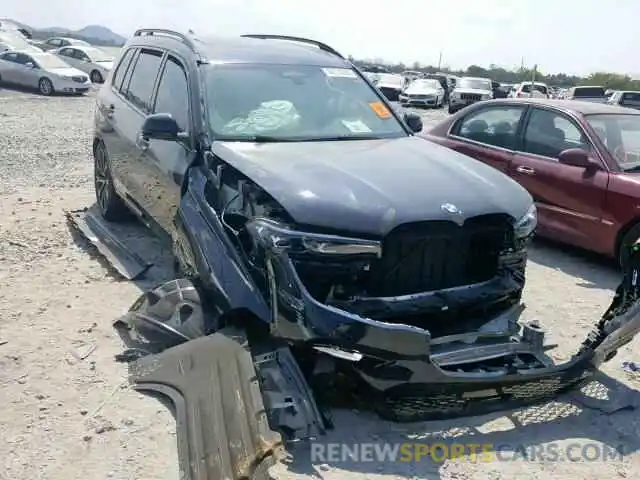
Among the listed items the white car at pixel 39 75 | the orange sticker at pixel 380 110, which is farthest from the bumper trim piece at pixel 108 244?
the white car at pixel 39 75

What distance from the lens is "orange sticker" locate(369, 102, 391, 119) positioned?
17.4 ft

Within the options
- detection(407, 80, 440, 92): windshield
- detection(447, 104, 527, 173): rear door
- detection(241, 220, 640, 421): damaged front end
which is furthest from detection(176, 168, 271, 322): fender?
detection(407, 80, 440, 92): windshield

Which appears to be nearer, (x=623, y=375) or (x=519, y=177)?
(x=623, y=375)

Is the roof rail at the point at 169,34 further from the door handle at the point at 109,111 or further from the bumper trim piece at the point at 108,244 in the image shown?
the bumper trim piece at the point at 108,244

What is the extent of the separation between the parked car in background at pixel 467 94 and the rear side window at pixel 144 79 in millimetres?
22364

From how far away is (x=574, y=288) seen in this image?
19.5 ft

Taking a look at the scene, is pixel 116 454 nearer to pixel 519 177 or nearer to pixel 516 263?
pixel 516 263

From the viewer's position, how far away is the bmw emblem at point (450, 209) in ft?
11.7

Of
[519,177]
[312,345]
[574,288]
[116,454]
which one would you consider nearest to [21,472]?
[116,454]

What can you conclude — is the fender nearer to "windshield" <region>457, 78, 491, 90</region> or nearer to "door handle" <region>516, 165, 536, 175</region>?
"door handle" <region>516, 165, 536, 175</region>

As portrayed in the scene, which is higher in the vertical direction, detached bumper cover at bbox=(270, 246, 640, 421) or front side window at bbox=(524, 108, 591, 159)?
front side window at bbox=(524, 108, 591, 159)

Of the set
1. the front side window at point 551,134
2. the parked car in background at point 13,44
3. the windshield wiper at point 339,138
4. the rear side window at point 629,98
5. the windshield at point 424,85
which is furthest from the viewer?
the windshield at point 424,85

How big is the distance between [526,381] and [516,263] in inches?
30.9

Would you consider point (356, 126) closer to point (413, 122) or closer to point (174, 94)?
point (413, 122)
